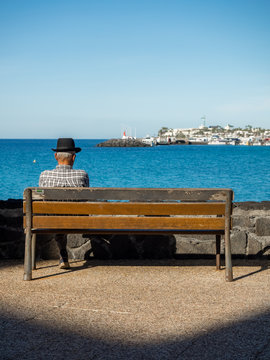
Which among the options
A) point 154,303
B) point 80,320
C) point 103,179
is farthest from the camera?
point 103,179

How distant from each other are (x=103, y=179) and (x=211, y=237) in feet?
141

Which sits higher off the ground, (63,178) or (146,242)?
(63,178)

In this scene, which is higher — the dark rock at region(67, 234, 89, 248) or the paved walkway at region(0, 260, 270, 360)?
the dark rock at region(67, 234, 89, 248)

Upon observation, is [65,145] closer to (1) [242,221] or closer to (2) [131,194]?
(2) [131,194]

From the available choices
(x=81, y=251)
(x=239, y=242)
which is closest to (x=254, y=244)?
(x=239, y=242)

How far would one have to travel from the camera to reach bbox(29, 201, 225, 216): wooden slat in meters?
5.03

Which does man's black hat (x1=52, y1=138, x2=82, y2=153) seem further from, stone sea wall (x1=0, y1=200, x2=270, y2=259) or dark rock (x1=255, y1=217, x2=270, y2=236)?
dark rock (x1=255, y1=217, x2=270, y2=236)

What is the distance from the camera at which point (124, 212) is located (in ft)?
16.6

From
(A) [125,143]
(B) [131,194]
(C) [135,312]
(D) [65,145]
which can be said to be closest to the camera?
(C) [135,312]

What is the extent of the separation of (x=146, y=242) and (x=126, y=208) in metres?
1.09

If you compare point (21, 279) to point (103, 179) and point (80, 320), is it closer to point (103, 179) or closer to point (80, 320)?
point (80, 320)

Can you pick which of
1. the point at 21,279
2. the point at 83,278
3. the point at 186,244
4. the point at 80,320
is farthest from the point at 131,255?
the point at 80,320

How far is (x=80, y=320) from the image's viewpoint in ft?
12.4

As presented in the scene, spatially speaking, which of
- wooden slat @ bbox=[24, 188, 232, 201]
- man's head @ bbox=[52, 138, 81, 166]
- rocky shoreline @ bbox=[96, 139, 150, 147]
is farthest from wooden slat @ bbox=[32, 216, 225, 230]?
rocky shoreline @ bbox=[96, 139, 150, 147]
